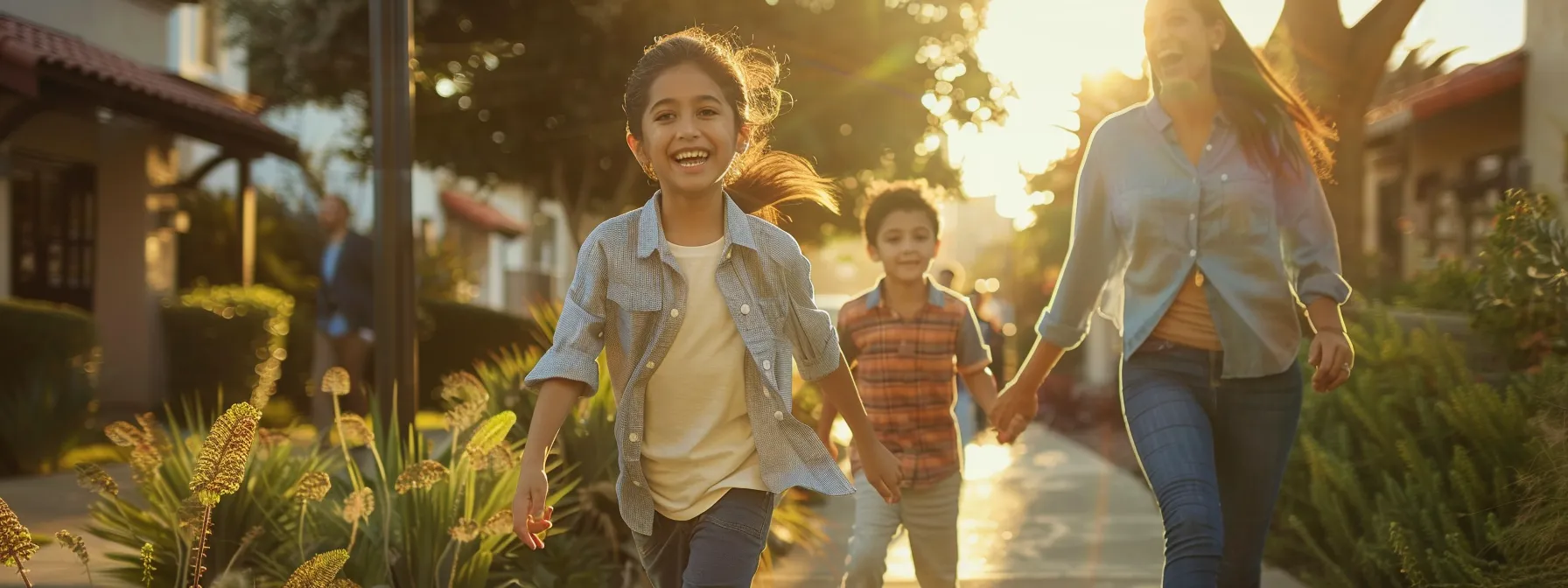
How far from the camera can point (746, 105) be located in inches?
141

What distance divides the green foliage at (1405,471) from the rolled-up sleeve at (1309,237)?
112 cm

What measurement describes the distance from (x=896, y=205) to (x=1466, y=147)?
15.0 m

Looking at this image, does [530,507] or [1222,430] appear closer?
[530,507]

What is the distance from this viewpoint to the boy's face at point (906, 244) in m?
5.06

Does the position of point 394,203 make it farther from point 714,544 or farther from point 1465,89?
point 1465,89

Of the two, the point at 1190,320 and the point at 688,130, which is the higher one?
the point at 688,130

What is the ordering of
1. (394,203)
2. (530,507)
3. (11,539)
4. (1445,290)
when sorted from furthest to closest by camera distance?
(1445,290)
(394,203)
(11,539)
(530,507)

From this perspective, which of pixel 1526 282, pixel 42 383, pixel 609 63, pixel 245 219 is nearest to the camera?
pixel 1526 282

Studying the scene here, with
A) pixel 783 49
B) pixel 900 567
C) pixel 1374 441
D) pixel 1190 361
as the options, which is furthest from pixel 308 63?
pixel 1190 361

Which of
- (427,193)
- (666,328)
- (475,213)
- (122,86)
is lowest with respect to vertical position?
(666,328)

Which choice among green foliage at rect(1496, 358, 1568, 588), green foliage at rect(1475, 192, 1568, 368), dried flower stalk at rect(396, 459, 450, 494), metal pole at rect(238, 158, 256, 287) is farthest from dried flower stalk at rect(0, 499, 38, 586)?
metal pole at rect(238, 158, 256, 287)

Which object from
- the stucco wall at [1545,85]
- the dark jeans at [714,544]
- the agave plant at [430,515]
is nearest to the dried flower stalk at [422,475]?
the agave plant at [430,515]

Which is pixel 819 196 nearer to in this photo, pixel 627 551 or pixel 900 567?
pixel 627 551

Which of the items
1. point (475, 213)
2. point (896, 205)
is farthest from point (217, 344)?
point (475, 213)
